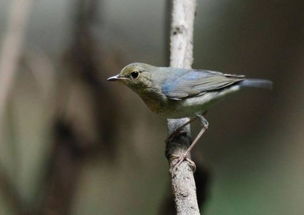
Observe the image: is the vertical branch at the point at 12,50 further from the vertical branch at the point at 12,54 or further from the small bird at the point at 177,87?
the small bird at the point at 177,87

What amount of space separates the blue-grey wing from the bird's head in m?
0.11

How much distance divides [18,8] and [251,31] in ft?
9.74

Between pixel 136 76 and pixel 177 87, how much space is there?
246 millimetres

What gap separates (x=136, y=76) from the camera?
3.96 m

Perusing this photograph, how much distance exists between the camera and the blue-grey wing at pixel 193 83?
393cm

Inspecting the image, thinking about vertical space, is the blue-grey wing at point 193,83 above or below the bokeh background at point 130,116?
above

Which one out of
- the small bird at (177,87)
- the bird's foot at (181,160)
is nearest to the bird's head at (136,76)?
the small bird at (177,87)

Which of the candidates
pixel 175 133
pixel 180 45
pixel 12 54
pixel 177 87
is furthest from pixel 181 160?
pixel 12 54

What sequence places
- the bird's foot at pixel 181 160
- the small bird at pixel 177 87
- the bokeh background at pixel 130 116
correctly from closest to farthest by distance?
the bird's foot at pixel 181 160 < the small bird at pixel 177 87 < the bokeh background at pixel 130 116

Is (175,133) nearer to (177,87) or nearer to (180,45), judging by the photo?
(177,87)

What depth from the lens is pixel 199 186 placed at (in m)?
4.33

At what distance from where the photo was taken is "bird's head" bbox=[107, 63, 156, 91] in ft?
12.9

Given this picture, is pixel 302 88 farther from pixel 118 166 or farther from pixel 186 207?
pixel 186 207

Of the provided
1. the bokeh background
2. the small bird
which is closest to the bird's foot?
the small bird
